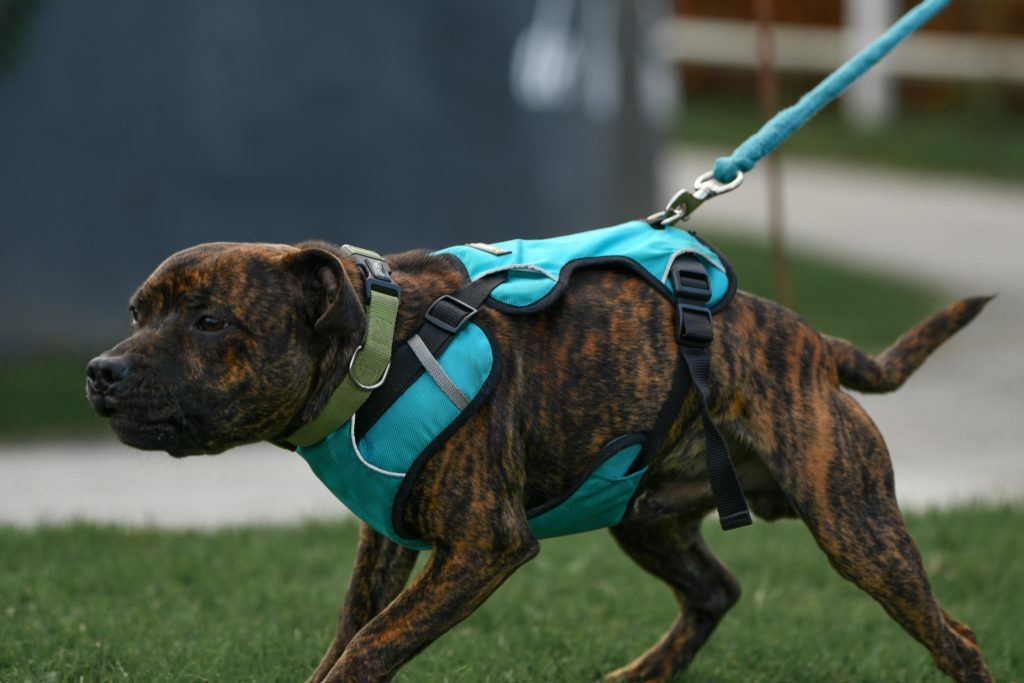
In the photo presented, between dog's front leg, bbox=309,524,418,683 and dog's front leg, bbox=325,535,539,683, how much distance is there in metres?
0.59

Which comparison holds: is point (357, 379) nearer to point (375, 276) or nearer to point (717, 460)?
point (375, 276)

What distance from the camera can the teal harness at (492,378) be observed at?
3.98m

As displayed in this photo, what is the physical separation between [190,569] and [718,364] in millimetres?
2712

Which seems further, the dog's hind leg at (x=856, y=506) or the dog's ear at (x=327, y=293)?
the dog's hind leg at (x=856, y=506)

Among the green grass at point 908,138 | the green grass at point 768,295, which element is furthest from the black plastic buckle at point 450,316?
the green grass at point 908,138

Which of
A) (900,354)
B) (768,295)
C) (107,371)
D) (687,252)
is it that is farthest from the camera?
(768,295)

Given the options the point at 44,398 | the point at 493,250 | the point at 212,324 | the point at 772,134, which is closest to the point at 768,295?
the point at 44,398

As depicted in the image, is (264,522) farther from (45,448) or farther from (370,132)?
(370,132)

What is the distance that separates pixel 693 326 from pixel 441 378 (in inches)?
31.2

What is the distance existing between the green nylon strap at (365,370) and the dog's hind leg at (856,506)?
1.24m

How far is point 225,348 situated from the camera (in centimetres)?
391

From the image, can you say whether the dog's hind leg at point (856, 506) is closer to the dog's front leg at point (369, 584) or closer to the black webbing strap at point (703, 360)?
the black webbing strap at point (703, 360)

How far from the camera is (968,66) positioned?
2325cm

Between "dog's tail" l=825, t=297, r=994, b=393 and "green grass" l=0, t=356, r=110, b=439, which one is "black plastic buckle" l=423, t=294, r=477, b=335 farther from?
"green grass" l=0, t=356, r=110, b=439
